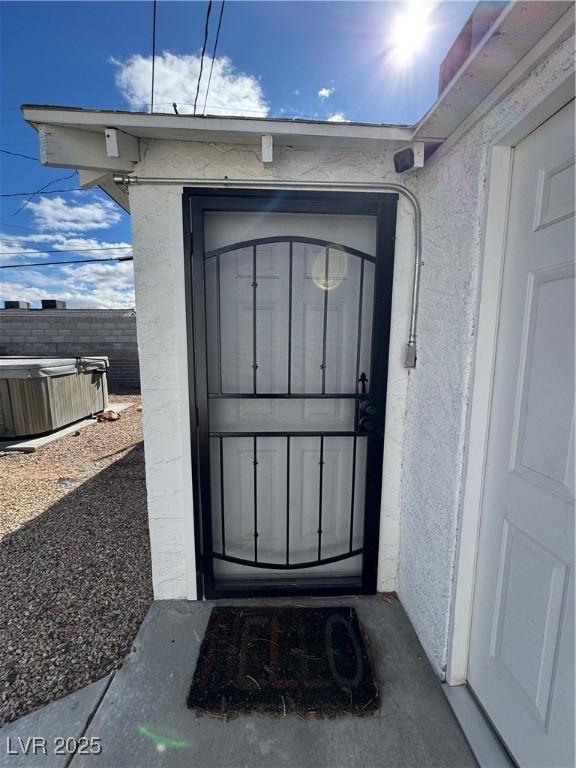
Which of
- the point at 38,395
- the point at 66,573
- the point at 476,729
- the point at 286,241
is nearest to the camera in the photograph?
the point at 476,729

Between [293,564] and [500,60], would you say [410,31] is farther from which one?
[293,564]

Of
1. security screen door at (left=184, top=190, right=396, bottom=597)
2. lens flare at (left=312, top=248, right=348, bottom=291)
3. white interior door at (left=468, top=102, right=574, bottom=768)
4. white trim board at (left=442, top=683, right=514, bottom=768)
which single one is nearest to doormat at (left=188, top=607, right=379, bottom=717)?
security screen door at (left=184, top=190, right=396, bottom=597)

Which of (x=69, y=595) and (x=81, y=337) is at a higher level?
(x=81, y=337)

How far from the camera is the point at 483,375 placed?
1.38 meters

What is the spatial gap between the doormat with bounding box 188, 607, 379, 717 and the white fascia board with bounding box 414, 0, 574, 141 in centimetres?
238

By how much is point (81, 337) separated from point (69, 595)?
8957mm

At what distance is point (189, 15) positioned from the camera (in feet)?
8.59

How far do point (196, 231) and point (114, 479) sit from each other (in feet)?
10.8

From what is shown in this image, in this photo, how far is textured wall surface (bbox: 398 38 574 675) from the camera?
1.34 meters

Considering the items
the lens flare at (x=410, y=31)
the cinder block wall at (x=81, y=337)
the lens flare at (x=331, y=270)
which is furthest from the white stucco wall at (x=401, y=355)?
the cinder block wall at (x=81, y=337)

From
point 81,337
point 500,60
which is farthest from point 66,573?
point 81,337

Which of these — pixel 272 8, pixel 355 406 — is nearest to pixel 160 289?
pixel 355 406

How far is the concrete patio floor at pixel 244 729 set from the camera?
1.27 meters

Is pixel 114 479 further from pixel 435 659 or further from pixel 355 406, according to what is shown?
pixel 435 659
